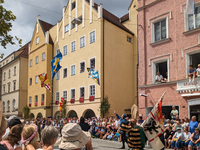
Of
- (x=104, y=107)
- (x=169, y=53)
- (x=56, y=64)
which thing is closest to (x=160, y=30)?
(x=169, y=53)

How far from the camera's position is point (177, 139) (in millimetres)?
12797

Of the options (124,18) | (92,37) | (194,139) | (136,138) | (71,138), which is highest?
(124,18)

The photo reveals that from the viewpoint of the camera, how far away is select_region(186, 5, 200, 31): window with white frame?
15.6m

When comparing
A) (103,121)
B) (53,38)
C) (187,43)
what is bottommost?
(103,121)

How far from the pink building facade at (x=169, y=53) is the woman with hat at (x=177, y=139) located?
2667 millimetres

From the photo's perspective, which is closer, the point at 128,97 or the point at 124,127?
the point at 124,127

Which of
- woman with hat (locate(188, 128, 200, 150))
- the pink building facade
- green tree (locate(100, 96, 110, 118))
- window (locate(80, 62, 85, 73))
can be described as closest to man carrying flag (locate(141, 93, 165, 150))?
woman with hat (locate(188, 128, 200, 150))

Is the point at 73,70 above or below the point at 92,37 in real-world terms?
below

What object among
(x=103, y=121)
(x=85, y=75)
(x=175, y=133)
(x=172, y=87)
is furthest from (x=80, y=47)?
(x=175, y=133)

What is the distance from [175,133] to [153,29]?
859cm

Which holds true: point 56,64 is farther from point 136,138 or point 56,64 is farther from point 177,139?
point 136,138

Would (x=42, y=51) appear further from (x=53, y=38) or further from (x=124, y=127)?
(x=124, y=127)

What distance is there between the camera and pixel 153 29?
1833cm

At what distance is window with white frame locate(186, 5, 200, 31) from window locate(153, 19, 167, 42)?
74.5 inches
